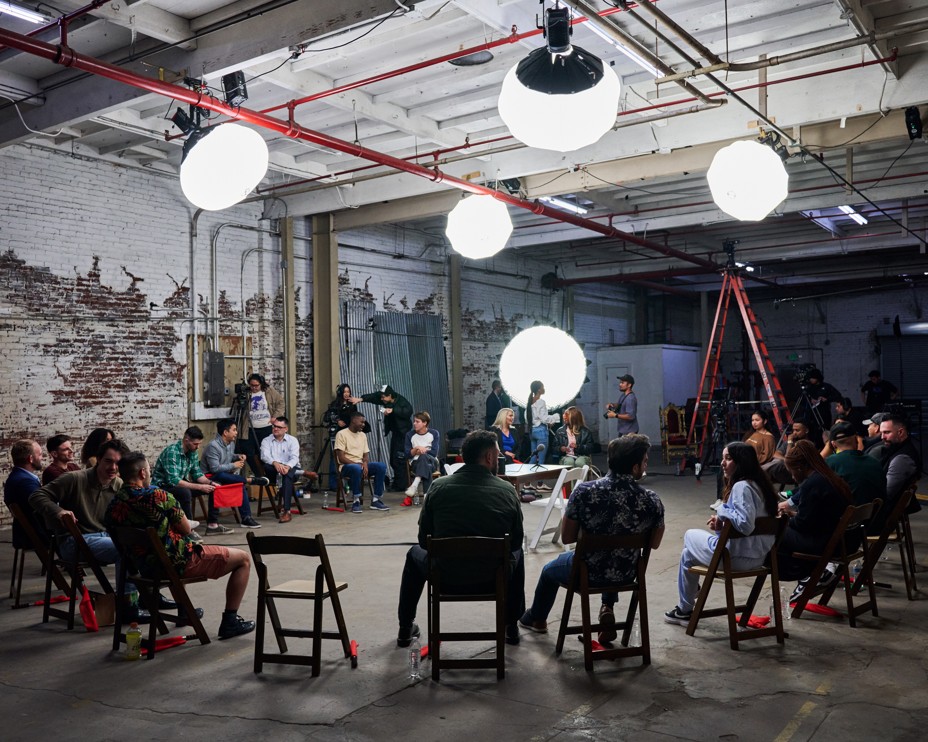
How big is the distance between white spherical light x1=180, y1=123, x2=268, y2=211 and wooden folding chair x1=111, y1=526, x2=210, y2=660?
5.90ft

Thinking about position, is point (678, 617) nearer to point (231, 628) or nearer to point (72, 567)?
point (231, 628)

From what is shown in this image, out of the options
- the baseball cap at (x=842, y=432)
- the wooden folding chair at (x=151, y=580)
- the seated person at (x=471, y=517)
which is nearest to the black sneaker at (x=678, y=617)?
the seated person at (x=471, y=517)

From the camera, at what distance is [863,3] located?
5.37 m

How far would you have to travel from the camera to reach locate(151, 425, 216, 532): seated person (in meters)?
7.07

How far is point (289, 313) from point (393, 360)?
1.96 meters

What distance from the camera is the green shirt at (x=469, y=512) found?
12.8ft

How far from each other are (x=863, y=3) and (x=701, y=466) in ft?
21.9

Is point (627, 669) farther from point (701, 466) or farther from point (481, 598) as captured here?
point (701, 466)

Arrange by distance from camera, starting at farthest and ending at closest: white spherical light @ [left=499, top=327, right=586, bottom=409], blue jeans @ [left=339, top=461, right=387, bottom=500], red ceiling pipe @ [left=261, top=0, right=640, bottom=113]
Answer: white spherical light @ [left=499, top=327, right=586, bottom=409], blue jeans @ [left=339, top=461, right=387, bottom=500], red ceiling pipe @ [left=261, top=0, right=640, bottom=113]

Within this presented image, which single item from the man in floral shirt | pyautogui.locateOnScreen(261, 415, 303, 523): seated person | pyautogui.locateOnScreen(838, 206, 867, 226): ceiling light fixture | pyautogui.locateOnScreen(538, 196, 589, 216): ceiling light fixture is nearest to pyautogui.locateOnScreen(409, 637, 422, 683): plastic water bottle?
the man in floral shirt

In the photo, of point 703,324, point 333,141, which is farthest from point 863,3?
point 703,324

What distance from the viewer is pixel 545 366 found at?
11.9 meters

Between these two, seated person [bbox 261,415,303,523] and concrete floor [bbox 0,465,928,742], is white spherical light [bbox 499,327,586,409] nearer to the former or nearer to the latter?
seated person [bbox 261,415,303,523]

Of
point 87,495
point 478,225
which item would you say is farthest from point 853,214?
point 87,495
